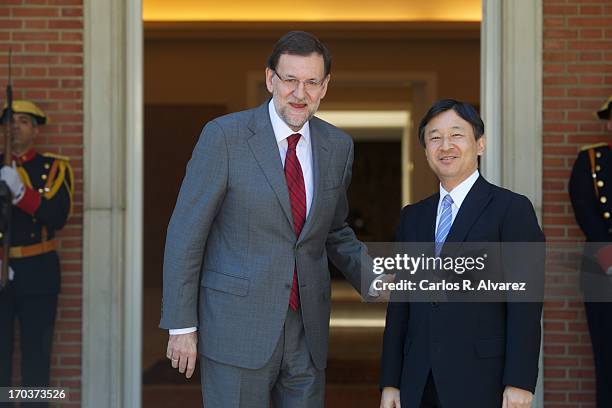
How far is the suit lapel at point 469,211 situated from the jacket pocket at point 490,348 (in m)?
0.30

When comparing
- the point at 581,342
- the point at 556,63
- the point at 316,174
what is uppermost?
the point at 556,63

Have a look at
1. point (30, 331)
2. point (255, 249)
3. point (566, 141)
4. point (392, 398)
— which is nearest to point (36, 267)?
point (30, 331)

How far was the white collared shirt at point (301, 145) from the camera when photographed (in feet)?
9.57

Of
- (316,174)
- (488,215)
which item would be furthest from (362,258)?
(488,215)

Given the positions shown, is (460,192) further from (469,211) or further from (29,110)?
(29,110)

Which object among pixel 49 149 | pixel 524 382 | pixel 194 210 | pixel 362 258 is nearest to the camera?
pixel 524 382

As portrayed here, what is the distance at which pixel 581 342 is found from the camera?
466 cm

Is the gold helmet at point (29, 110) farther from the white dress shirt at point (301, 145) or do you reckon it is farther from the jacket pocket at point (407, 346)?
the jacket pocket at point (407, 346)

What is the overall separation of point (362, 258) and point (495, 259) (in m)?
0.67

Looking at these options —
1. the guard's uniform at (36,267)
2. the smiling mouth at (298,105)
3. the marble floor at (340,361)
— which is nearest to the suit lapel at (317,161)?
the smiling mouth at (298,105)

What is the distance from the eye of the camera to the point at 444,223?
9.00ft

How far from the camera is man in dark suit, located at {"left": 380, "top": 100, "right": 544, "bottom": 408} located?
8.50ft

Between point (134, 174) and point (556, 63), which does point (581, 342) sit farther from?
point (134, 174)

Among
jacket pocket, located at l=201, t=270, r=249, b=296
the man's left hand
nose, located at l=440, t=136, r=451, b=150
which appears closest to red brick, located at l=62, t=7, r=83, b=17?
jacket pocket, located at l=201, t=270, r=249, b=296
